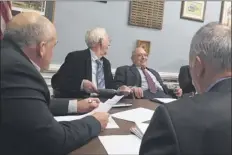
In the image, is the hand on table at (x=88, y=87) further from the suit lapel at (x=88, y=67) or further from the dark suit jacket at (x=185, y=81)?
the dark suit jacket at (x=185, y=81)

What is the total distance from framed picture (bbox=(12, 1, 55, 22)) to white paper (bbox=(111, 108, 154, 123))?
187cm

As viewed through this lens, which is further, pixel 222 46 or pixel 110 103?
pixel 110 103

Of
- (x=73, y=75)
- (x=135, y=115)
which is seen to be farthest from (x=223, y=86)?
(x=73, y=75)

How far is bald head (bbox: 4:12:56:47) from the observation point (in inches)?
45.8

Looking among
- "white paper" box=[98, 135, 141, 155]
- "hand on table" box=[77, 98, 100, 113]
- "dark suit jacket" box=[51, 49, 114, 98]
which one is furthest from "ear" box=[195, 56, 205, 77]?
"dark suit jacket" box=[51, 49, 114, 98]

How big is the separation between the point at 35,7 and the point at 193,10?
2.35 metres

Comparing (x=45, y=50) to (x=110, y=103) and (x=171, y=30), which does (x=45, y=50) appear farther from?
(x=171, y=30)

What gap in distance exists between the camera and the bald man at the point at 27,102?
1.02 meters

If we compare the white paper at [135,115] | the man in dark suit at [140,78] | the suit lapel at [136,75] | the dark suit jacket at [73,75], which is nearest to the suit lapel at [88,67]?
the dark suit jacket at [73,75]

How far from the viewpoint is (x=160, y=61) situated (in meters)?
4.12

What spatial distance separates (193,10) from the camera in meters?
4.26

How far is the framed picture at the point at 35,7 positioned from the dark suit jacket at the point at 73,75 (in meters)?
0.72

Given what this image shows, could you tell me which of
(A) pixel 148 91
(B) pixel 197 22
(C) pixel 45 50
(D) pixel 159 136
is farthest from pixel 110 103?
(B) pixel 197 22

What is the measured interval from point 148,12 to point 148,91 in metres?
1.29
